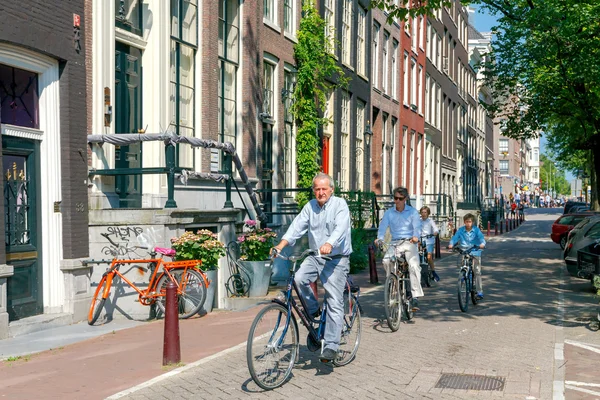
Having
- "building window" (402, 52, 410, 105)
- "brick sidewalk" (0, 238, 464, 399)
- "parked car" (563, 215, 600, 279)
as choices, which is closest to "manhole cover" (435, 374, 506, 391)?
"brick sidewalk" (0, 238, 464, 399)

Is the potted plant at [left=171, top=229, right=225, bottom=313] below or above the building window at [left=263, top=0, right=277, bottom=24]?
below

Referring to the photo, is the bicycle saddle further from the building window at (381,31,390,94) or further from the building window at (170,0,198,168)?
the building window at (381,31,390,94)

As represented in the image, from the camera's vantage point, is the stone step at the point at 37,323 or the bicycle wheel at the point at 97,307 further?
the bicycle wheel at the point at 97,307

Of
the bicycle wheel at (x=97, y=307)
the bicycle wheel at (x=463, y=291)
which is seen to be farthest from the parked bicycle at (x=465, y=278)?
the bicycle wheel at (x=97, y=307)

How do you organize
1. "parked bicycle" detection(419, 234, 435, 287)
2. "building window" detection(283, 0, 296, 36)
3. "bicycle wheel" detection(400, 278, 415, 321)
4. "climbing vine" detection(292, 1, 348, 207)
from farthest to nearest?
"climbing vine" detection(292, 1, 348, 207) < "building window" detection(283, 0, 296, 36) < "parked bicycle" detection(419, 234, 435, 287) < "bicycle wheel" detection(400, 278, 415, 321)

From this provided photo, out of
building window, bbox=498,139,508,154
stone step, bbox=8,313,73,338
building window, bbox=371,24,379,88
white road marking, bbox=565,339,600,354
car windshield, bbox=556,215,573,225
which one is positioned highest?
building window, bbox=498,139,508,154

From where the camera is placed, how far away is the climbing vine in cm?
2164

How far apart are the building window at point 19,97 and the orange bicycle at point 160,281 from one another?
2.12 metres

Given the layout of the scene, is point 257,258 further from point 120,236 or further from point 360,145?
point 360,145

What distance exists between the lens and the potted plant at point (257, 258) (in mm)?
13352

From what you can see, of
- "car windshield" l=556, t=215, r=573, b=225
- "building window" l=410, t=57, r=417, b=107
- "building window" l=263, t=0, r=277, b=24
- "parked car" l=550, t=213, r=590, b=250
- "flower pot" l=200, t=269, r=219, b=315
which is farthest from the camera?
"building window" l=410, t=57, r=417, b=107

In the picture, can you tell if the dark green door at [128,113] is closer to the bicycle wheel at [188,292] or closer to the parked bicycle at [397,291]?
the bicycle wheel at [188,292]

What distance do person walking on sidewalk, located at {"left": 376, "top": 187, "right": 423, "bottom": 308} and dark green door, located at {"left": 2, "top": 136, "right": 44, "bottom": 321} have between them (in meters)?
4.82

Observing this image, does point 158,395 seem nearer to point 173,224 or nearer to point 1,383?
point 1,383
